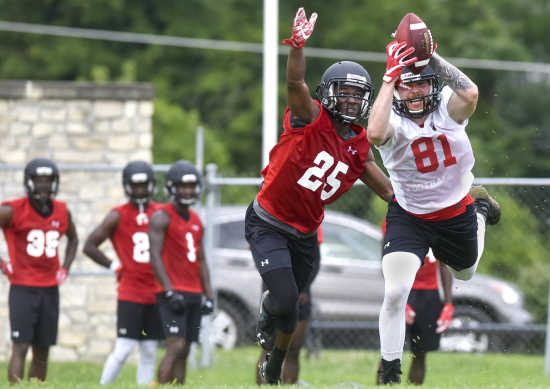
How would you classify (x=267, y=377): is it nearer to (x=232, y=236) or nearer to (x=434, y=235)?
(x=434, y=235)

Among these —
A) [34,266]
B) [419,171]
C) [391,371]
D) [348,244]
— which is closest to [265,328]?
[391,371]

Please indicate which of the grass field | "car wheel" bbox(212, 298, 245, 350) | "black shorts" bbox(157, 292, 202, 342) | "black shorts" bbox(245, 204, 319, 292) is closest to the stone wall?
the grass field

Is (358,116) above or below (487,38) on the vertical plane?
below

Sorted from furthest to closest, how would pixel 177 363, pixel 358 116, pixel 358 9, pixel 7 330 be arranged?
pixel 358 9, pixel 7 330, pixel 177 363, pixel 358 116

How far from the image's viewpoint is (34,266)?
336 inches

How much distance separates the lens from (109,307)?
11242 millimetres

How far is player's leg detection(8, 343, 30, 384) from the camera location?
811 cm

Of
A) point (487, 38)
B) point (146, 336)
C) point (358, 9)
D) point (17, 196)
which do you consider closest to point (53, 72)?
point (358, 9)

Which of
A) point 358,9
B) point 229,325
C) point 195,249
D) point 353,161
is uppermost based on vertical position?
point 358,9

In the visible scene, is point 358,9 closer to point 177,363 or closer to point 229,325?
point 229,325

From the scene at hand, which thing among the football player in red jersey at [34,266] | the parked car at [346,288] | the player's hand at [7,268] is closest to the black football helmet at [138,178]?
the football player in red jersey at [34,266]

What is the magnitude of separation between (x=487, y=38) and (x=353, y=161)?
20.8m

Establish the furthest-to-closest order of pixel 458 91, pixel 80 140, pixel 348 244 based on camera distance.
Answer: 1. pixel 348 244
2. pixel 80 140
3. pixel 458 91

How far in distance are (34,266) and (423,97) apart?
4.07 metres
